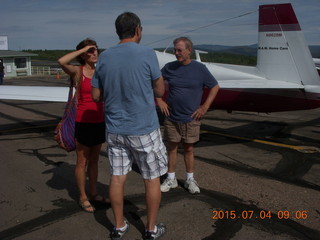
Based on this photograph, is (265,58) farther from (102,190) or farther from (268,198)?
(102,190)

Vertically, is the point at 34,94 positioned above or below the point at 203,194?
above

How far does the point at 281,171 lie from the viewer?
5.02 meters

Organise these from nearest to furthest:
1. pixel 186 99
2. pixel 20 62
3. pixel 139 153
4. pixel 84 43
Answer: pixel 139 153 → pixel 84 43 → pixel 186 99 → pixel 20 62

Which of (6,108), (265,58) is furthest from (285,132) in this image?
(6,108)

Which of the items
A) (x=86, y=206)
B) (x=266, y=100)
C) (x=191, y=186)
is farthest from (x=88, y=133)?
(x=266, y=100)

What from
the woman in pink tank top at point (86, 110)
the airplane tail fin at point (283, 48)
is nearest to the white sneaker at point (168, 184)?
the woman in pink tank top at point (86, 110)

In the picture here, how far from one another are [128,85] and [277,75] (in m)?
4.91

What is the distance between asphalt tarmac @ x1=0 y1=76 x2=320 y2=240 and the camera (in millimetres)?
3152

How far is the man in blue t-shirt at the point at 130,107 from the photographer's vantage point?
101 inches

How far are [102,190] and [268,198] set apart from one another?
202 centimetres

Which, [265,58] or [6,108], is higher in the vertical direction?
[265,58]

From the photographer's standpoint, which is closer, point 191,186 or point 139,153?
point 139,153

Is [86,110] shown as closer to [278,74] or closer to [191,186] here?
[191,186]

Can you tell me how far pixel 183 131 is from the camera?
4.02m
